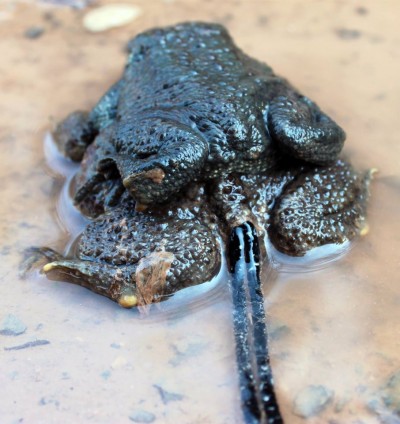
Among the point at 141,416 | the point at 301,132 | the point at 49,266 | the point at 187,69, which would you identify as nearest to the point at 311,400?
the point at 141,416

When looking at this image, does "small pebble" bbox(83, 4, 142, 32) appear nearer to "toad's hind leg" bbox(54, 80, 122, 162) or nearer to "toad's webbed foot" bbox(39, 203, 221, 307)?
"toad's hind leg" bbox(54, 80, 122, 162)

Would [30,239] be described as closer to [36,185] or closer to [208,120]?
[36,185]

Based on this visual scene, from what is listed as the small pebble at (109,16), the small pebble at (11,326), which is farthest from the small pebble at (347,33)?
the small pebble at (11,326)

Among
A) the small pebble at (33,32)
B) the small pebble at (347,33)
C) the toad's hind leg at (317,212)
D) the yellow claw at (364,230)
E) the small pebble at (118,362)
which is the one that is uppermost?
the small pebble at (347,33)

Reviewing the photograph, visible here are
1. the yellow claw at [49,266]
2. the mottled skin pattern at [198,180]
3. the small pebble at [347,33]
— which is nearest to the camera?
the mottled skin pattern at [198,180]

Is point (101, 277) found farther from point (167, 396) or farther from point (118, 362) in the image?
point (167, 396)

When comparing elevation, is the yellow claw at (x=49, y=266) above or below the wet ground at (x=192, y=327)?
above

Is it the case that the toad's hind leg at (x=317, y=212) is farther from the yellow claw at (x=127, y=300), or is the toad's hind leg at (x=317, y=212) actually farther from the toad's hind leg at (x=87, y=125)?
the toad's hind leg at (x=87, y=125)

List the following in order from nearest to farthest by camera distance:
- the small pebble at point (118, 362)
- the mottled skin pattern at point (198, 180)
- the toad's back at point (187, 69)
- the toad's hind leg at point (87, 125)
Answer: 1. the small pebble at point (118, 362)
2. the mottled skin pattern at point (198, 180)
3. the toad's back at point (187, 69)
4. the toad's hind leg at point (87, 125)

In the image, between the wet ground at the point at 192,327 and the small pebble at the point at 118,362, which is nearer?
the wet ground at the point at 192,327
